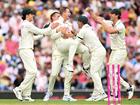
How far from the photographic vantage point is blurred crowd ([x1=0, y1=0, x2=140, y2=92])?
27719 millimetres

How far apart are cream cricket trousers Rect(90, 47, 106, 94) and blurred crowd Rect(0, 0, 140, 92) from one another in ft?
14.2

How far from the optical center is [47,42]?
95.8ft

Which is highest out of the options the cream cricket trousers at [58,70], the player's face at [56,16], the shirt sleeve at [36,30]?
the player's face at [56,16]

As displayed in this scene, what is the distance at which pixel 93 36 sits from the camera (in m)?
22.7

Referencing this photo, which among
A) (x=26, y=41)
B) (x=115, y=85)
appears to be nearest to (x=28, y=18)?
(x=26, y=41)

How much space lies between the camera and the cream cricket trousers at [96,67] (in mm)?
22516

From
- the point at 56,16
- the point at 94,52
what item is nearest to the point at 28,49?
the point at 56,16

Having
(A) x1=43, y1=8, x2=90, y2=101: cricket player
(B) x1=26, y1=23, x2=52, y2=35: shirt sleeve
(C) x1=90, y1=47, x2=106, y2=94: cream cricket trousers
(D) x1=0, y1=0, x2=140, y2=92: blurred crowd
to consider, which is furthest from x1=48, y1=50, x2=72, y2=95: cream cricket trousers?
(D) x1=0, y1=0, x2=140, y2=92: blurred crowd

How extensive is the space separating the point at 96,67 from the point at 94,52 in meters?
0.46

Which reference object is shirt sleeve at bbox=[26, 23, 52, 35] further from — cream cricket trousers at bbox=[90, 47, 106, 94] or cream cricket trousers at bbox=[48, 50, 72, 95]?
cream cricket trousers at bbox=[90, 47, 106, 94]

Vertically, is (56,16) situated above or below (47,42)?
above

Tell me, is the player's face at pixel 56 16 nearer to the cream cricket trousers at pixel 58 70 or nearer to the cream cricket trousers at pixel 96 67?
the cream cricket trousers at pixel 58 70

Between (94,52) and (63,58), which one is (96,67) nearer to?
(94,52)

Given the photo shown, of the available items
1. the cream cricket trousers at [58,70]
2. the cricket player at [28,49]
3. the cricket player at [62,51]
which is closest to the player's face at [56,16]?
the cricket player at [62,51]
